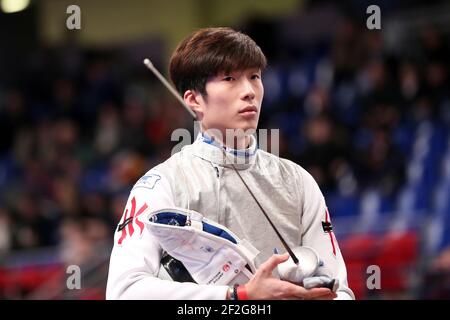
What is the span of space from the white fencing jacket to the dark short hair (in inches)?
7.0

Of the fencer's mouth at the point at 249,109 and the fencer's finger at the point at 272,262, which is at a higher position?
the fencer's mouth at the point at 249,109

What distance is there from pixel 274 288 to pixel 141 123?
7866mm

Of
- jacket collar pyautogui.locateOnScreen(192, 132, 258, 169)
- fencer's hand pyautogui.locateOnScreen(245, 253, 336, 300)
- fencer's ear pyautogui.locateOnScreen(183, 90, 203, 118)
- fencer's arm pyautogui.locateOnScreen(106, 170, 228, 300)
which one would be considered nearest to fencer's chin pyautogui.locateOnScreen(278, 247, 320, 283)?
fencer's hand pyautogui.locateOnScreen(245, 253, 336, 300)

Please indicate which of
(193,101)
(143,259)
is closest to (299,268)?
(143,259)

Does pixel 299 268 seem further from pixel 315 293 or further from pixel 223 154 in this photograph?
pixel 223 154

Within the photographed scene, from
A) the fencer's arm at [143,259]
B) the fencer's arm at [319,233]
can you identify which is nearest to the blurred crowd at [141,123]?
the fencer's arm at [319,233]

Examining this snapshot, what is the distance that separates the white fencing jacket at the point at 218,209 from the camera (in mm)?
2658

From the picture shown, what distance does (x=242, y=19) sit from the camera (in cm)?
1170

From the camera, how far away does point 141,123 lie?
10336mm

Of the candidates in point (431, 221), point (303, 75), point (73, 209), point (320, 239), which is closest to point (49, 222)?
point (73, 209)

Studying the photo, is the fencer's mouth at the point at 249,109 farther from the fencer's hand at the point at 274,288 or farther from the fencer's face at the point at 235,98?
the fencer's hand at the point at 274,288

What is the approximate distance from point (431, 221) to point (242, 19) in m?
5.37

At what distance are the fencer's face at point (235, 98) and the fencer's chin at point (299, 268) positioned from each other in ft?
1.34

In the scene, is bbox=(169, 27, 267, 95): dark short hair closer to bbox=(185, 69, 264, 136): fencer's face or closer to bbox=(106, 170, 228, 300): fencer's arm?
bbox=(185, 69, 264, 136): fencer's face
